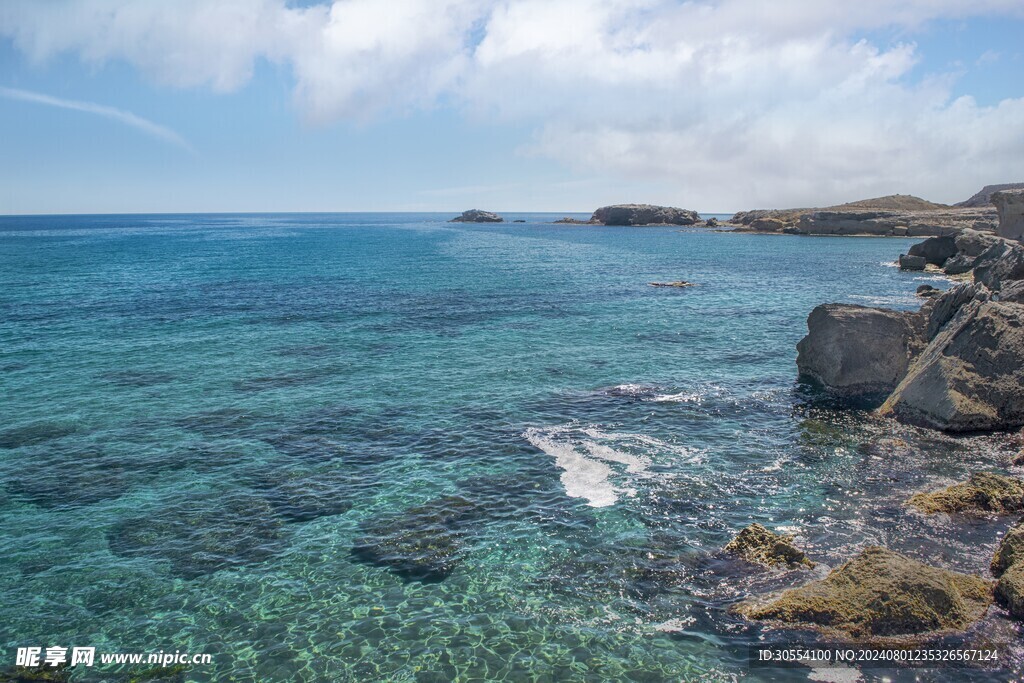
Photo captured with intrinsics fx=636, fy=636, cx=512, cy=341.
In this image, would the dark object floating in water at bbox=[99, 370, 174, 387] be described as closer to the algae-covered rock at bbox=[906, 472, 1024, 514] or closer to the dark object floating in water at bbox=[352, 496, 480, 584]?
the dark object floating in water at bbox=[352, 496, 480, 584]

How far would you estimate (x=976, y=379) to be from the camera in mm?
26891

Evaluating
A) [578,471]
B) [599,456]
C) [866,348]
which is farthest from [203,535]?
[866,348]

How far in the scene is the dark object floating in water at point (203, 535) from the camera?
18.7 meters

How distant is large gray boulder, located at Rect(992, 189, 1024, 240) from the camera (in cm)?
6638

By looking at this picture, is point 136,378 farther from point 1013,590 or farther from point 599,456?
point 1013,590

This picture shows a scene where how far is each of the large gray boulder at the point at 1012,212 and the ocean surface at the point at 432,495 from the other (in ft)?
125

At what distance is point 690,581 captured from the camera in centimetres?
1717

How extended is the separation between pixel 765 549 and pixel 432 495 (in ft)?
35.8

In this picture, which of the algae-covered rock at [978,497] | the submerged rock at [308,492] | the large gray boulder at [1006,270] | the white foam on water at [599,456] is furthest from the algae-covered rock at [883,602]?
the large gray boulder at [1006,270]

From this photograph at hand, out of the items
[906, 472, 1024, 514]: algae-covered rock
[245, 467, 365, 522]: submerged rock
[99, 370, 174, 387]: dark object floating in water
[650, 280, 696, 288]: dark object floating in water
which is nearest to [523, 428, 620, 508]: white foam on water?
[245, 467, 365, 522]: submerged rock

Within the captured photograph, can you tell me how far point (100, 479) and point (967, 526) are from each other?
29.6 metres

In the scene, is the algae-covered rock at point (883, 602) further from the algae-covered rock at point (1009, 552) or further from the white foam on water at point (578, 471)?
the white foam on water at point (578, 471)

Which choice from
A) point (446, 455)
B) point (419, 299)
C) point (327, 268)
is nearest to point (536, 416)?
Answer: point (446, 455)

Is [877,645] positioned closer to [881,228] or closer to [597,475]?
[597,475]
